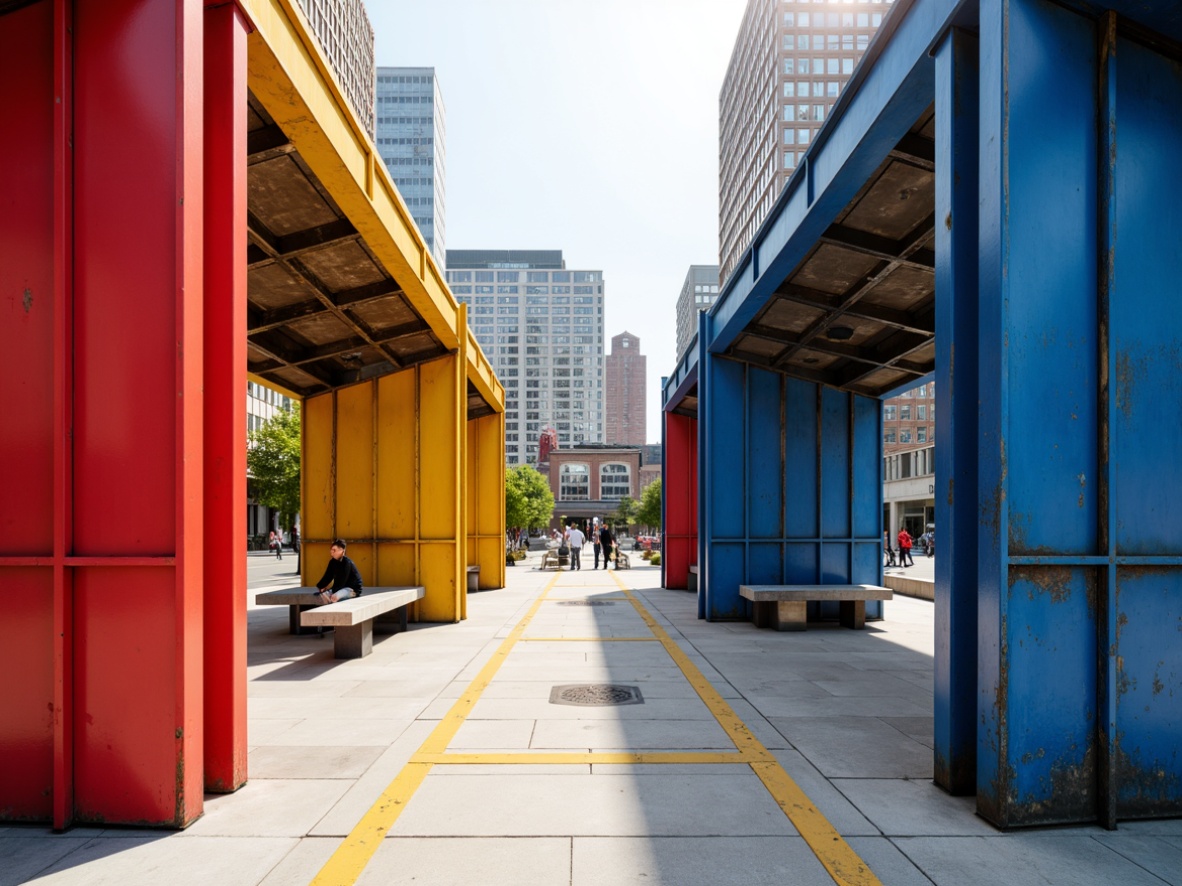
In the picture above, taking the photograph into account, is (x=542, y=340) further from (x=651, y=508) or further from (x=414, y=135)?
(x=651, y=508)

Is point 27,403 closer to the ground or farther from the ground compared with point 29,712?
farther from the ground

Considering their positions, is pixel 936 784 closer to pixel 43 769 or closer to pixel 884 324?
pixel 43 769

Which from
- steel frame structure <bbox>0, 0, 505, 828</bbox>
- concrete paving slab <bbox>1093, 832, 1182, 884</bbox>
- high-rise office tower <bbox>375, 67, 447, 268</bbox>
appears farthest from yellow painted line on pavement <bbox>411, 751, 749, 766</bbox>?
high-rise office tower <bbox>375, 67, 447, 268</bbox>

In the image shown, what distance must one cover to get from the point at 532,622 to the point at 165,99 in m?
10.3

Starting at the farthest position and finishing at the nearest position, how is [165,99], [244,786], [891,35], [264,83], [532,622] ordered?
[532,622] < [891,35] < [264,83] < [244,786] < [165,99]

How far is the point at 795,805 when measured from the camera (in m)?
4.63

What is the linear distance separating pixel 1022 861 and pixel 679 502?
53.2 feet

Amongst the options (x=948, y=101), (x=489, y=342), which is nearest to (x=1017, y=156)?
(x=948, y=101)

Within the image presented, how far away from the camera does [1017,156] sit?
175 inches

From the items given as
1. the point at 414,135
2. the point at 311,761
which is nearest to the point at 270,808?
the point at 311,761

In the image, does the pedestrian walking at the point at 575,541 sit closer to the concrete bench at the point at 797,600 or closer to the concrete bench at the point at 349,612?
the concrete bench at the point at 797,600

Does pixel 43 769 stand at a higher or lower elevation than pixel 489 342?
lower

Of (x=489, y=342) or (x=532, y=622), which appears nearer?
(x=532, y=622)

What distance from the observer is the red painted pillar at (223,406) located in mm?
4801
